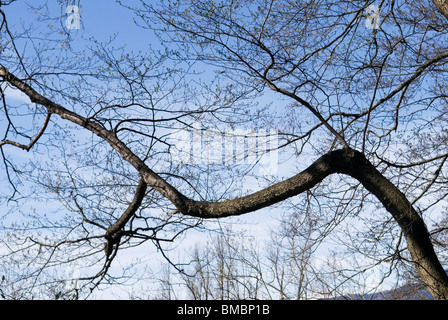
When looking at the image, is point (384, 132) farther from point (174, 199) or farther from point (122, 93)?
point (122, 93)

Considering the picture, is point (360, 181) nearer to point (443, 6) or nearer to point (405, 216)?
point (405, 216)

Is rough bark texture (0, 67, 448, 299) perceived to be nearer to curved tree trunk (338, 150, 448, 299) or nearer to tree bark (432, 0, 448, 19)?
curved tree trunk (338, 150, 448, 299)

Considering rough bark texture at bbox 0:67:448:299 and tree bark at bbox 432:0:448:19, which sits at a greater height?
tree bark at bbox 432:0:448:19

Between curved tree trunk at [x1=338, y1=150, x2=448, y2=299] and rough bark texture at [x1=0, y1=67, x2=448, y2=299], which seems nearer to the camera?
rough bark texture at [x1=0, y1=67, x2=448, y2=299]

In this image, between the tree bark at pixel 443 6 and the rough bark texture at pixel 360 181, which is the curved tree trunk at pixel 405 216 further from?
the tree bark at pixel 443 6

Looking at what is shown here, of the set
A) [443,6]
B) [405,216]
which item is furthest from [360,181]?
[443,6]

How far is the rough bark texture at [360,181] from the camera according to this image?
3.71 meters

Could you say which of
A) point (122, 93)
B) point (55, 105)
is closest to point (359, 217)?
point (122, 93)

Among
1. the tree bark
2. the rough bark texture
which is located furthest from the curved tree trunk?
the tree bark

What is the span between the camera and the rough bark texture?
371cm

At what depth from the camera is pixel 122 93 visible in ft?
15.4

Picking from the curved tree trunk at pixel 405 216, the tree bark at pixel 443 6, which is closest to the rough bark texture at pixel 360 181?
the curved tree trunk at pixel 405 216

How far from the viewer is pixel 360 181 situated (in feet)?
12.7
